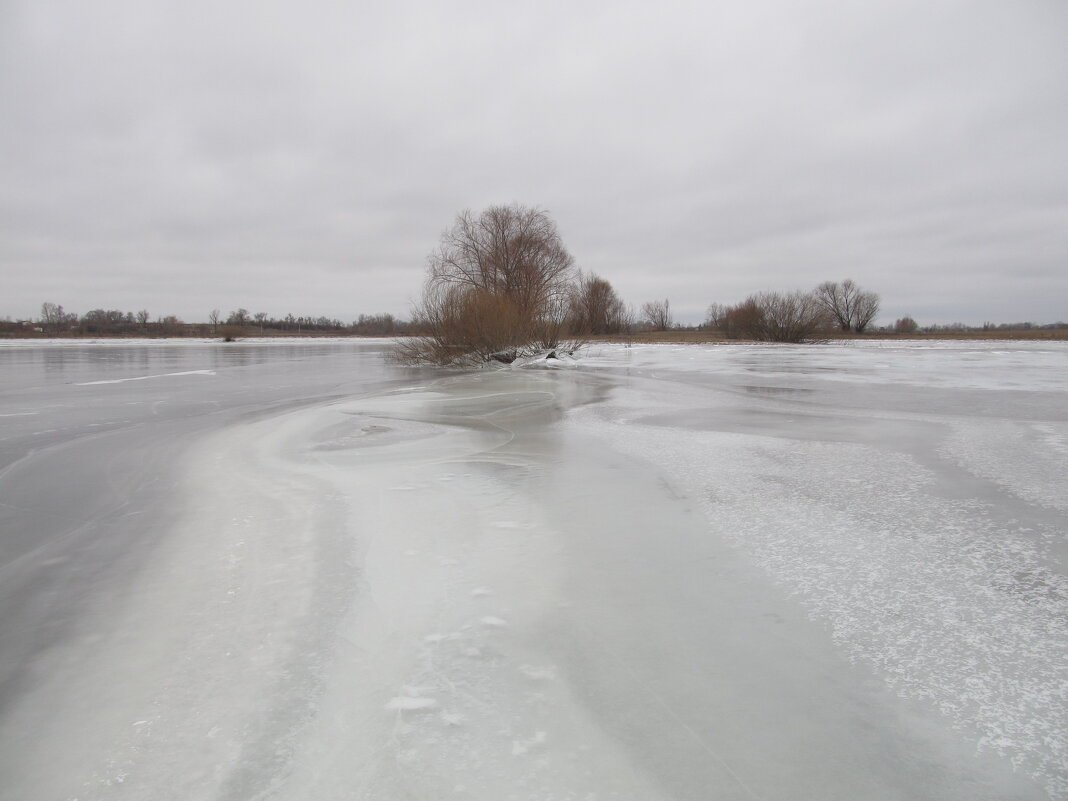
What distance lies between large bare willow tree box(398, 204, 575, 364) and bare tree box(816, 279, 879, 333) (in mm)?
45036

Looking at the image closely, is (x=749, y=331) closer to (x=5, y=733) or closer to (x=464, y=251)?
(x=464, y=251)

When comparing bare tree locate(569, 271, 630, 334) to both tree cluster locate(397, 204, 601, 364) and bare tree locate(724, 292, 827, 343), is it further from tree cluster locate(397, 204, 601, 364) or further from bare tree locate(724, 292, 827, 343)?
tree cluster locate(397, 204, 601, 364)

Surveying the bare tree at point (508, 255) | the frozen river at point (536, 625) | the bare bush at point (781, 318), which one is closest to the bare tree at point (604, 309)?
the bare bush at point (781, 318)

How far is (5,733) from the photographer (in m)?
1.98

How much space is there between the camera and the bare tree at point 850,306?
6450 centimetres

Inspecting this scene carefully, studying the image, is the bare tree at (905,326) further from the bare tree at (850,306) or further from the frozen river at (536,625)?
the frozen river at (536,625)

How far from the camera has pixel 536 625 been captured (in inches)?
104

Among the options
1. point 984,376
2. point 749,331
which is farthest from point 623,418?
point 749,331

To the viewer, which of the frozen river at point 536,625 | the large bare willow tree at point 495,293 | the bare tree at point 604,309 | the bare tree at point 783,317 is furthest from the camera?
the bare tree at point 604,309

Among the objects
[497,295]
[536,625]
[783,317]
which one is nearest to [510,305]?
[497,295]

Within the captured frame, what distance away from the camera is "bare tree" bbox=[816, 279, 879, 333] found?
6450cm

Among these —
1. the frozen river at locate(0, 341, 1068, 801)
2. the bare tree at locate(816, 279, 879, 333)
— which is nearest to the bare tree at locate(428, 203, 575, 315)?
the frozen river at locate(0, 341, 1068, 801)

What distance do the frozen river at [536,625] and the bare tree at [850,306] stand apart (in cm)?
6651

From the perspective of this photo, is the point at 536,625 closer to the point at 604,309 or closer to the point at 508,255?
the point at 508,255
